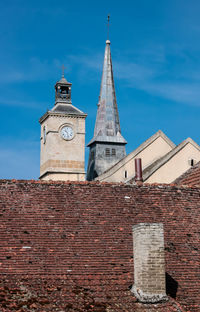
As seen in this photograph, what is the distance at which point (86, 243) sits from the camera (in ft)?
56.4

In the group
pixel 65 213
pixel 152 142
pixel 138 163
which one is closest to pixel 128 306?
pixel 65 213

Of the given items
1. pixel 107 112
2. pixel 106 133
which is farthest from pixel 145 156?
pixel 107 112

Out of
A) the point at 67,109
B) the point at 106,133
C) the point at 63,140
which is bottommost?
the point at 63,140

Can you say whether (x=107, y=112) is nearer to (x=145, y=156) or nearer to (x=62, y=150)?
(x=62, y=150)

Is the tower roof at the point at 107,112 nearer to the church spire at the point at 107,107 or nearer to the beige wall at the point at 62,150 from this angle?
the church spire at the point at 107,107

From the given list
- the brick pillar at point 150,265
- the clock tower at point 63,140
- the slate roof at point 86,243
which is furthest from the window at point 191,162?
the clock tower at point 63,140

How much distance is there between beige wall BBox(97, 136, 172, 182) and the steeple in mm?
17998

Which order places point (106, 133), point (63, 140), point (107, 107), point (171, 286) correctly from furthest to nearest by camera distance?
point (107, 107)
point (63, 140)
point (106, 133)
point (171, 286)

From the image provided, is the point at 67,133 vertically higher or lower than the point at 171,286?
higher

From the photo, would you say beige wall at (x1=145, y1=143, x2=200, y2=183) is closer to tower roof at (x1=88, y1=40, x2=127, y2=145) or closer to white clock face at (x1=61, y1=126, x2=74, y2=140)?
tower roof at (x1=88, y1=40, x2=127, y2=145)

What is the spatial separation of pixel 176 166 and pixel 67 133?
32781 mm

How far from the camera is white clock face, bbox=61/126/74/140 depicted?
6197cm

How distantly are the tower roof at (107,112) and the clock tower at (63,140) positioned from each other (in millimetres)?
1947

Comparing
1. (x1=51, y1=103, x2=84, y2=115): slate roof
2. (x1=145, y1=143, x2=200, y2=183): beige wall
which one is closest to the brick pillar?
(x1=145, y1=143, x2=200, y2=183): beige wall
